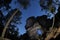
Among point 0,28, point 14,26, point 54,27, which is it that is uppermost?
point 14,26

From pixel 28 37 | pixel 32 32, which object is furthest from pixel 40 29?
pixel 28 37

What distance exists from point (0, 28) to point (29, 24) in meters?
4.76

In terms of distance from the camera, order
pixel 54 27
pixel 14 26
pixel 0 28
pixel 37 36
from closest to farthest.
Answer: pixel 54 27 < pixel 0 28 < pixel 37 36 < pixel 14 26

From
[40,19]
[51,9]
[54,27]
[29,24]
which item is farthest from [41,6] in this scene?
[29,24]

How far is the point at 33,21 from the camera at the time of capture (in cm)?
2905

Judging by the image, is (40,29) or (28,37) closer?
(40,29)

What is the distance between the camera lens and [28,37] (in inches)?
1161

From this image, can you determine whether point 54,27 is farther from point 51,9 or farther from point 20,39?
point 20,39

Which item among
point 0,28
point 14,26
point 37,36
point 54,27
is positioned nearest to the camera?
point 54,27

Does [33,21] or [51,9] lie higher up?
[33,21]

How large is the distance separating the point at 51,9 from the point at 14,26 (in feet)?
29.6

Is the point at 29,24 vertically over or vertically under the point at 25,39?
over

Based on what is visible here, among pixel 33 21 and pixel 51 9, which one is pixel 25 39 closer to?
pixel 33 21

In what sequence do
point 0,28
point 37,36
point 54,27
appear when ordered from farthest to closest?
point 37,36 → point 0,28 → point 54,27
